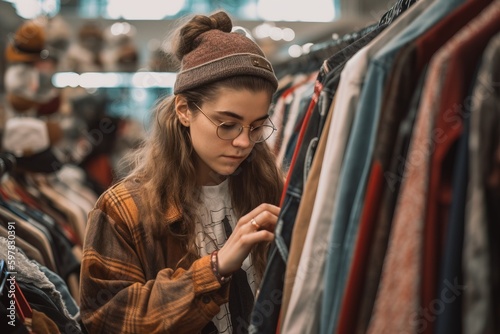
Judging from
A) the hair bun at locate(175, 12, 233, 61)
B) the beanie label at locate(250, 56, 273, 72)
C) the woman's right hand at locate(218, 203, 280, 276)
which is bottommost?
the woman's right hand at locate(218, 203, 280, 276)

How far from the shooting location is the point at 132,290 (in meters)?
1.40

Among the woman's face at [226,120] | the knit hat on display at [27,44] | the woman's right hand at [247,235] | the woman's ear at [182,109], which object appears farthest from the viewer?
the knit hat on display at [27,44]

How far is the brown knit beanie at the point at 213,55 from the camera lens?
→ 146cm

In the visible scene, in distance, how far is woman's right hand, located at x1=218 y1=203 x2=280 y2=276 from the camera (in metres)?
1.30

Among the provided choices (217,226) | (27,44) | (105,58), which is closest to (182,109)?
(217,226)

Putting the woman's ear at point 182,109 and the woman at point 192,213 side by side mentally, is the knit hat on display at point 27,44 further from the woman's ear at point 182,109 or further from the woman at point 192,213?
the woman's ear at point 182,109

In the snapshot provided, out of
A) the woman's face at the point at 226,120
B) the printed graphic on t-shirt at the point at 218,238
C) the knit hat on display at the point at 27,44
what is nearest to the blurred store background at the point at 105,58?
the knit hat on display at the point at 27,44

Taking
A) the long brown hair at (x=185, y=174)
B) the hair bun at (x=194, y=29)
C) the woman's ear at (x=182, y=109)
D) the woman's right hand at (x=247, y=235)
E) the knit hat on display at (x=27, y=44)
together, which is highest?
the knit hat on display at (x=27, y=44)

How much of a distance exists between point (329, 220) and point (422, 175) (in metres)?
0.21

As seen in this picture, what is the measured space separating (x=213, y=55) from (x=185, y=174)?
292 millimetres

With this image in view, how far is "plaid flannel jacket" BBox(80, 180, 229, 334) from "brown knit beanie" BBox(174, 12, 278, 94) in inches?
12.0

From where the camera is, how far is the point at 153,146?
164 cm

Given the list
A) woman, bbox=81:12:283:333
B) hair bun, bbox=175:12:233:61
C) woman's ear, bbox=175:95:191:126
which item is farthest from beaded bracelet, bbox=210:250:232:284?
hair bun, bbox=175:12:233:61

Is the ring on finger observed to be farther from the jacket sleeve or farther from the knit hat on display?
the knit hat on display
